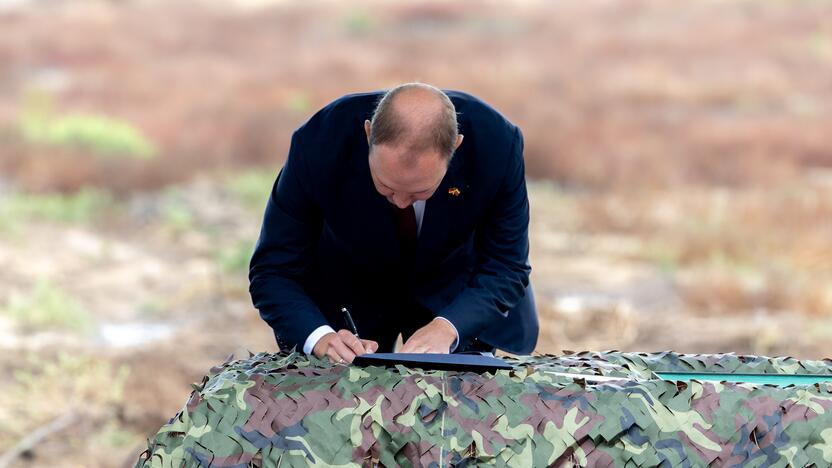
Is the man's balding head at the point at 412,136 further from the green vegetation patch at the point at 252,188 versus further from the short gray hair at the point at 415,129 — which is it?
the green vegetation patch at the point at 252,188

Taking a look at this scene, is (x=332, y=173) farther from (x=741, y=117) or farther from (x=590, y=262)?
(x=741, y=117)

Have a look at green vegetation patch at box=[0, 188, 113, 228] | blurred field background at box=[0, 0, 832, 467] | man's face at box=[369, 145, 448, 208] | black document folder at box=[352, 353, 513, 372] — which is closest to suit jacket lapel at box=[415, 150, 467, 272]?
man's face at box=[369, 145, 448, 208]

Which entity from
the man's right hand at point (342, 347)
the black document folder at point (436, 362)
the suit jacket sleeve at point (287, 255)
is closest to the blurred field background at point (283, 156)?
the suit jacket sleeve at point (287, 255)

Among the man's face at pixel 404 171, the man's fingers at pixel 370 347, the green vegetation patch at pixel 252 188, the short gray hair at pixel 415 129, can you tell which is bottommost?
the green vegetation patch at pixel 252 188

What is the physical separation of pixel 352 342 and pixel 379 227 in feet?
1.50

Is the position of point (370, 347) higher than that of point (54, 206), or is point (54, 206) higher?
point (370, 347)

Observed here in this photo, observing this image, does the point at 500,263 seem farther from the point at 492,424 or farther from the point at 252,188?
the point at 252,188

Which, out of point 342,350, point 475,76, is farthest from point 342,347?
point 475,76

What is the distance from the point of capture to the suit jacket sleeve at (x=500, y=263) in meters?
3.02

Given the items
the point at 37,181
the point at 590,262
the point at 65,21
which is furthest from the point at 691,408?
the point at 65,21

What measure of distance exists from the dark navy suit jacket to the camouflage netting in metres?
0.56

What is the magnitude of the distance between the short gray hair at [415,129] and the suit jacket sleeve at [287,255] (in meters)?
0.42

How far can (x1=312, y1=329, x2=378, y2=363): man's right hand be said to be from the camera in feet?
8.73

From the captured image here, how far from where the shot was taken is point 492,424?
232 centimetres
